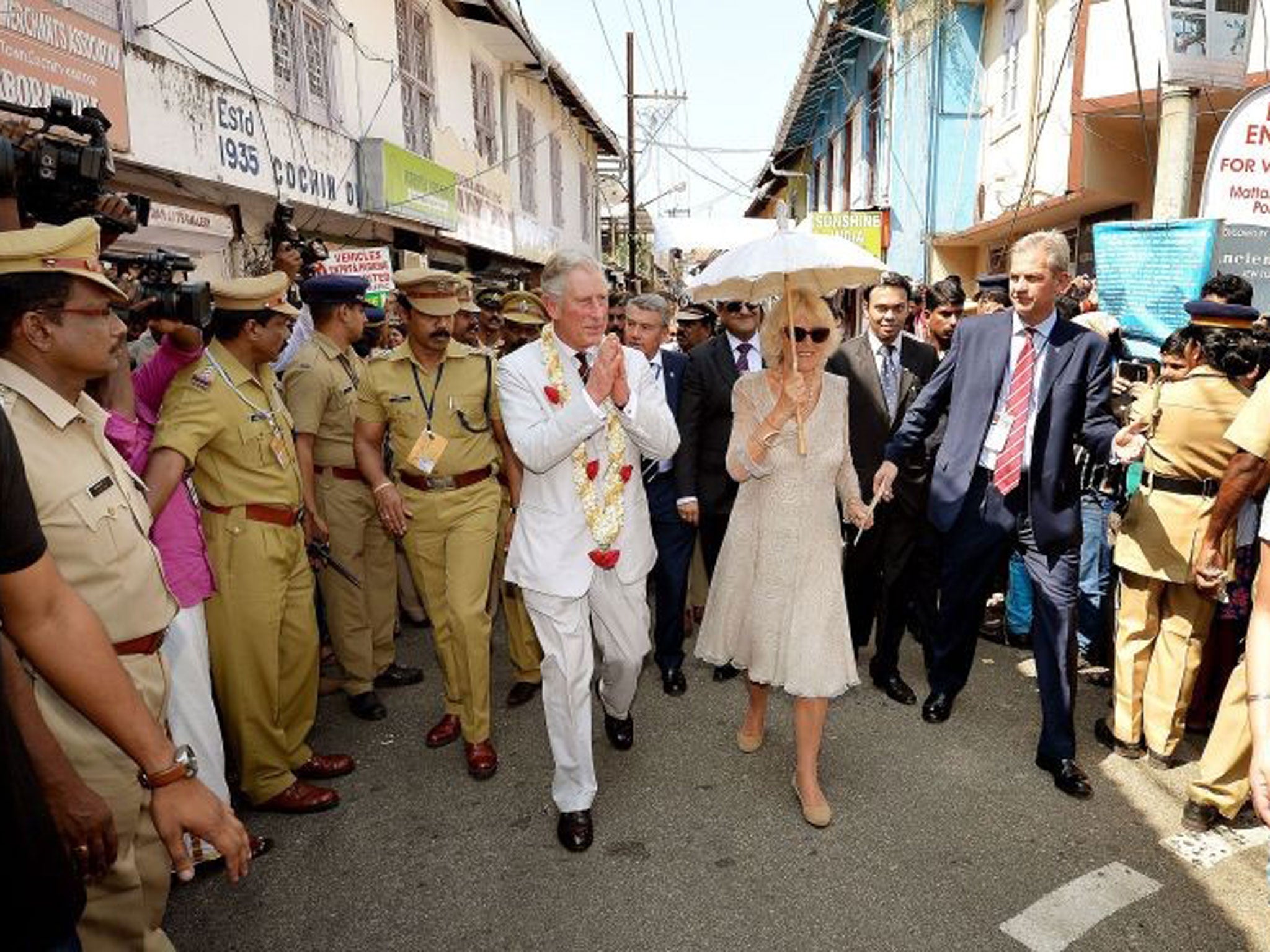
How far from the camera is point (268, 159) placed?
7.78 m

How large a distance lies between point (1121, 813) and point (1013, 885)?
29.2 inches

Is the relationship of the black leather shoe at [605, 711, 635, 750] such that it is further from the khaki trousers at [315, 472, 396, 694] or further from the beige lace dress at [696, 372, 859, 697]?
the khaki trousers at [315, 472, 396, 694]

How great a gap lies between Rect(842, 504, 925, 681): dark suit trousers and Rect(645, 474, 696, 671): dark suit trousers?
0.85m

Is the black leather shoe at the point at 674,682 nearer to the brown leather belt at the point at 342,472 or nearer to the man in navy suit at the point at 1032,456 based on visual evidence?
the man in navy suit at the point at 1032,456

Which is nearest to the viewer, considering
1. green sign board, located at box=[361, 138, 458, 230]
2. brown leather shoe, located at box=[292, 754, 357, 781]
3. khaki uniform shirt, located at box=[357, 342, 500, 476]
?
brown leather shoe, located at box=[292, 754, 357, 781]

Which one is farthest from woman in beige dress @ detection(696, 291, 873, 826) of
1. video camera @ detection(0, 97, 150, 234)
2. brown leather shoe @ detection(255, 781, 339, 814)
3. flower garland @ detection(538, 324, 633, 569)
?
video camera @ detection(0, 97, 150, 234)

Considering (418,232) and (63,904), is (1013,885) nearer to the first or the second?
(63,904)

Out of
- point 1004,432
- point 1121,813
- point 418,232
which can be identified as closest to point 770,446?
point 1004,432

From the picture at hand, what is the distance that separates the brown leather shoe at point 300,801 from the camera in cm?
336

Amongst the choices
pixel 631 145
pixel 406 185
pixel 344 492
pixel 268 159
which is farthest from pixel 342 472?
pixel 631 145

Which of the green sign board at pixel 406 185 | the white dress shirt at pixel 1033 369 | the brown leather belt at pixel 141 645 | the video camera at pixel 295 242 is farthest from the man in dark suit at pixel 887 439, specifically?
the green sign board at pixel 406 185

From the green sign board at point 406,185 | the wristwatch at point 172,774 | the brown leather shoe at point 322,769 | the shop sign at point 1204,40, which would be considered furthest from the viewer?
the green sign board at point 406,185

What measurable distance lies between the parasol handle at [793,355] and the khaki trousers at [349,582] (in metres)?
2.22

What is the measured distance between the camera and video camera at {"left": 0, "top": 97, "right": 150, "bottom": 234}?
110 inches
